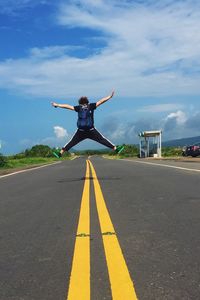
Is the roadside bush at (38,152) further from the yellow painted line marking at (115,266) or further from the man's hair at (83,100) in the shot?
the yellow painted line marking at (115,266)

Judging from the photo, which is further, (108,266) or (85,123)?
(85,123)

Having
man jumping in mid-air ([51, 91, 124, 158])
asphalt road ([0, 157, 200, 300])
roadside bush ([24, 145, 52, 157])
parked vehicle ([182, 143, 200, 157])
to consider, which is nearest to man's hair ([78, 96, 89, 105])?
man jumping in mid-air ([51, 91, 124, 158])

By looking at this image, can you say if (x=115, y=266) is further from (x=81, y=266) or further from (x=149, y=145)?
(x=149, y=145)

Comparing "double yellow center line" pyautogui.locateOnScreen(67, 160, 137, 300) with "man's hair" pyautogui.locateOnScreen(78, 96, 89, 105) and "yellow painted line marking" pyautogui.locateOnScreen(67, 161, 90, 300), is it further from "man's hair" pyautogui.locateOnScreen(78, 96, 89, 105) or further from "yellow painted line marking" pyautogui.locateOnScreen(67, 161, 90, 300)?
"man's hair" pyautogui.locateOnScreen(78, 96, 89, 105)

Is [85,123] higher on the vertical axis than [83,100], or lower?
lower

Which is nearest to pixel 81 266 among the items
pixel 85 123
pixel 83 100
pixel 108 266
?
pixel 108 266

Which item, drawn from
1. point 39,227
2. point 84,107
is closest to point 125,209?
point 39,227

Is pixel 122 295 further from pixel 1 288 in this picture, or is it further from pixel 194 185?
pixel 194 185

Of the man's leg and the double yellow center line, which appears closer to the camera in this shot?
the double yellow center line

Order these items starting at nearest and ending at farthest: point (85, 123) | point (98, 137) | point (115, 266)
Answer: point (115, 266) < point (85, 123) < point (98, 137)

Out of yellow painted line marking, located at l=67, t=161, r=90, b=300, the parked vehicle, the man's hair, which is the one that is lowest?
yellow painted line marking, located at l=67, t=161, r=90, b=300

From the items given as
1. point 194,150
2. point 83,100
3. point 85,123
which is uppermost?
point 83,100

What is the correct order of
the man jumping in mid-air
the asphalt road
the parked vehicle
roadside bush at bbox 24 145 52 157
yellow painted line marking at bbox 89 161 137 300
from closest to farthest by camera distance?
yellow painted line marking at bbox 89 161 137 300
the asphalt road
the man jumping in mid-air
the parked vehicle
roadside bush at bbox 24 145 52 157

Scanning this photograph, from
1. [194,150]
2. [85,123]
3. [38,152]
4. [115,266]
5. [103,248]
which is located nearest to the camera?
[115,266]
